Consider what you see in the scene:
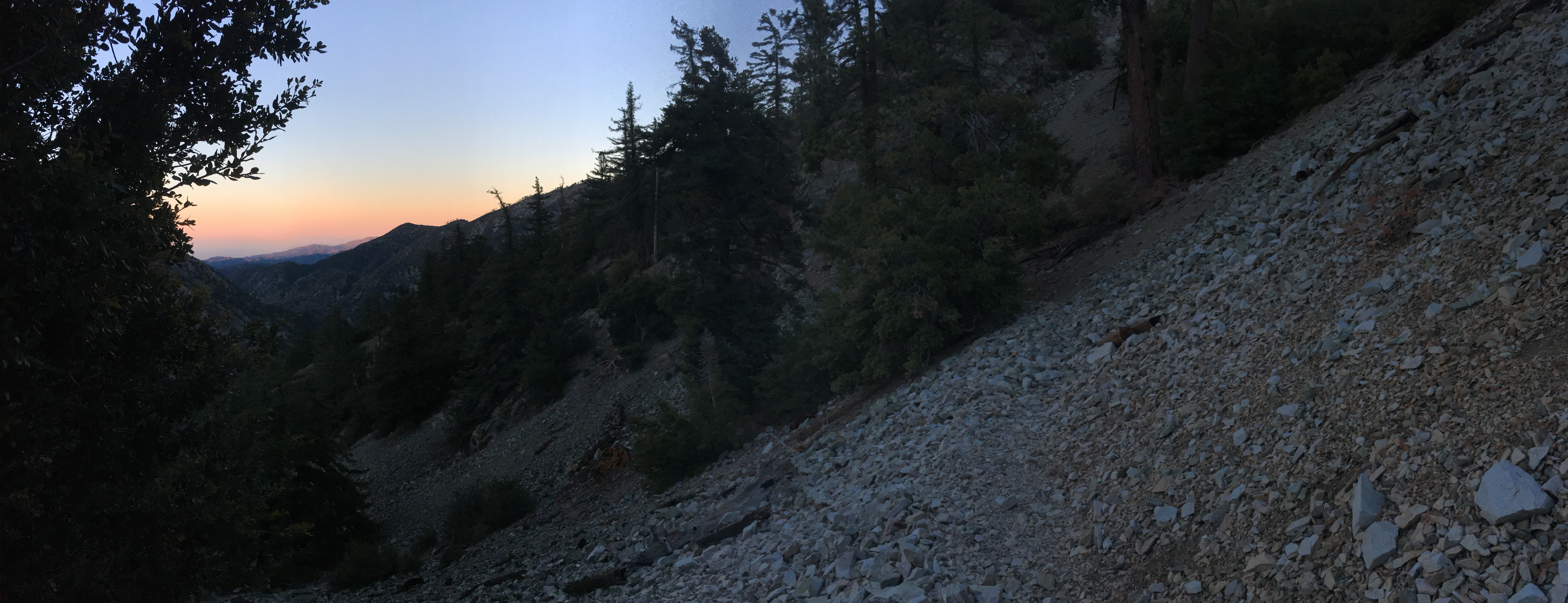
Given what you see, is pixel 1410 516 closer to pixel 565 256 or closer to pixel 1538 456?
pixel 1538 456

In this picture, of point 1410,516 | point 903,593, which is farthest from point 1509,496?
point 903,593

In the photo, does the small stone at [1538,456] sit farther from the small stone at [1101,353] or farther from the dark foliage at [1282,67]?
the dark foliage at [1282,67]

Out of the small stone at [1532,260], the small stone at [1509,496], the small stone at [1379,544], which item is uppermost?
the small stone at [1532,260]

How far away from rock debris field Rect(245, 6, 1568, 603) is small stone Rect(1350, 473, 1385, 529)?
0.02m

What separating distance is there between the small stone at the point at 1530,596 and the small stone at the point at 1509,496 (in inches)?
20.0

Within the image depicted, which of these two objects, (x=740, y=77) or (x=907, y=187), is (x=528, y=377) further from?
(x=907, y=187)

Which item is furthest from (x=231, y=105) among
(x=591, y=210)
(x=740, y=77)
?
(x=591, y=210)

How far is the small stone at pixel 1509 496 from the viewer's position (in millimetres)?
4805

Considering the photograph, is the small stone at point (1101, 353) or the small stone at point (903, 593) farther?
the small stone at point (1101, 353)

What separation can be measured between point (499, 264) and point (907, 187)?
23.4 meters

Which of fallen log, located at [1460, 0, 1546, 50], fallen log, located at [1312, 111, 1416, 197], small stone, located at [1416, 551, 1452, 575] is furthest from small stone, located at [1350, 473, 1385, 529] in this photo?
fallen log, located at [1460, 0, 1546, 50]

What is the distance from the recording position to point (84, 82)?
22.7 ft

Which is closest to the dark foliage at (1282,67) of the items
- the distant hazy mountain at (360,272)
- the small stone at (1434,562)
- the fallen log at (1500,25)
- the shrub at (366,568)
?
the fallen log at (1500,25)

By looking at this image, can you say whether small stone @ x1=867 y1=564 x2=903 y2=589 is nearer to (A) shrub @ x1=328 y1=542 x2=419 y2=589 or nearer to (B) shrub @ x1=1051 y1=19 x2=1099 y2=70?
(A) shrub @ x1=328 y1=542 x2=419 y2=589
